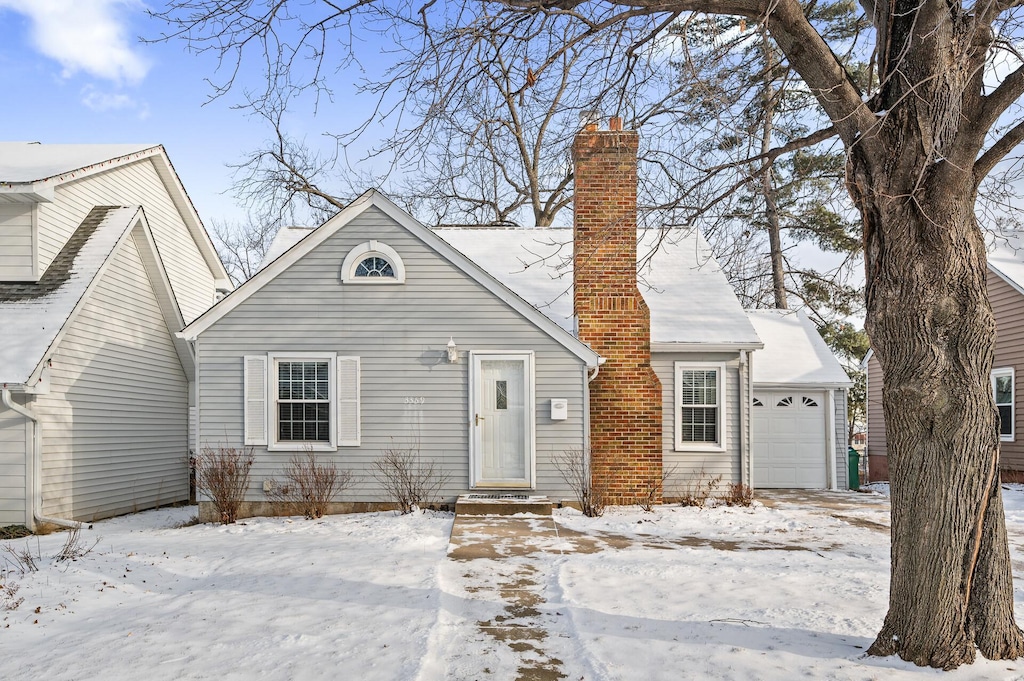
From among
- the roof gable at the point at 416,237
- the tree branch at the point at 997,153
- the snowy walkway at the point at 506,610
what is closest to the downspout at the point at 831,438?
the roof gable at the point at 416,237

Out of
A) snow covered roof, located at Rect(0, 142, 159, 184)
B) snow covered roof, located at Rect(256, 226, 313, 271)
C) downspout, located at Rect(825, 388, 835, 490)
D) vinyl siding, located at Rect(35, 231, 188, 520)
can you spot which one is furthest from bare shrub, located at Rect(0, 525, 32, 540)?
downspout, located at Rect(825, 388, 835, 490)

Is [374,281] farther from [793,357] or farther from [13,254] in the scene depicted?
[793,357]

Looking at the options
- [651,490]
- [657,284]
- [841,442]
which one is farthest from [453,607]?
[841,442]

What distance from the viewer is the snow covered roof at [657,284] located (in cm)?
1315

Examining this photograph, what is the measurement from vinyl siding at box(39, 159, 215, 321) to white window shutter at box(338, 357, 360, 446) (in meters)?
5.06

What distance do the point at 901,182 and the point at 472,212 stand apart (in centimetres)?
2149

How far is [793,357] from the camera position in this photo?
16391mm

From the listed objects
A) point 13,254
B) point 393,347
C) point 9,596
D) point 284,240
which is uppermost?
point 284,240

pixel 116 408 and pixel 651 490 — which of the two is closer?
pixel 651 490

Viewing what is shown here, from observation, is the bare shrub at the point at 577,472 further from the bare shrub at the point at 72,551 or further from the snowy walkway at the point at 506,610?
the bare shrub at the point at 72,551

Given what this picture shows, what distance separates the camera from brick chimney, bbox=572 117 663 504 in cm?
1216

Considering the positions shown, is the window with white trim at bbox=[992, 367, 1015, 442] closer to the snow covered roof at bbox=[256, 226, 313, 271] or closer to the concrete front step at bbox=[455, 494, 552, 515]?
the concrete front step at bbox=[455, 494, 552, 515]

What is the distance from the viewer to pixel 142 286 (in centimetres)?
1412

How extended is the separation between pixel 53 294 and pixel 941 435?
11855 mm
